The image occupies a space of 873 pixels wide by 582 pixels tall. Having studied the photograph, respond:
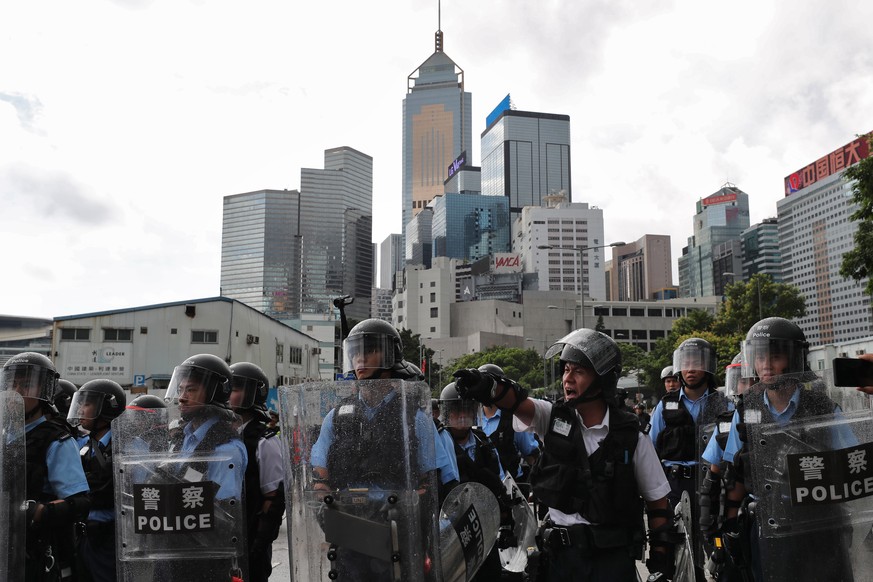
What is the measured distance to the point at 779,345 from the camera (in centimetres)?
Result: 444

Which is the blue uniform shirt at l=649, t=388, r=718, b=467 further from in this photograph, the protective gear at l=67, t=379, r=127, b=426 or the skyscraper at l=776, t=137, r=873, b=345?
the skyscraper at l=776, t=137, r=873, b=345

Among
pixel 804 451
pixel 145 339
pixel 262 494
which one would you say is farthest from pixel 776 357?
pixel 145 339

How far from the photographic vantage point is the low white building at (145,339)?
127 feet

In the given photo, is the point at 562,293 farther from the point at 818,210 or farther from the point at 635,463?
the point at 635,463

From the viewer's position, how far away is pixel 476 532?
347 centimetres

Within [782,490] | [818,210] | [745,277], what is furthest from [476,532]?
[745,277]

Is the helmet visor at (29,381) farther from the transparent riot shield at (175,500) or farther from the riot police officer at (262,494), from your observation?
the riot police officer at (262,494)

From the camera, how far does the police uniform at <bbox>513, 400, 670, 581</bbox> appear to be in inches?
149

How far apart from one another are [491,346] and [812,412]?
3775 inches

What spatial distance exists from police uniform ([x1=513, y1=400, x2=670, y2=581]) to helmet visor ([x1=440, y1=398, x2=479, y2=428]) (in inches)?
83.5

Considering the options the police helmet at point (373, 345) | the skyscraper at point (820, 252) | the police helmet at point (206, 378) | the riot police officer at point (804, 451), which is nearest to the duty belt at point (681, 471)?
the riot police officer at point (804, 451)

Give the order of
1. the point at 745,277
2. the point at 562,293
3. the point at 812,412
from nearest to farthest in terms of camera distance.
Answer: the point at 812,412, the point at 562,293, the point at 745,277

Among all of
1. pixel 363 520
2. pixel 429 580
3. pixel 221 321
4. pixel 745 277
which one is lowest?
pixel 429 580

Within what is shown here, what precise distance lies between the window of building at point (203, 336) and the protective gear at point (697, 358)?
35405 millimetres
